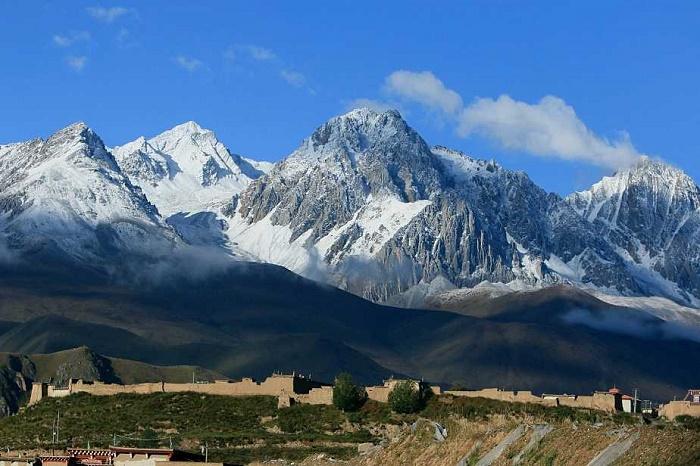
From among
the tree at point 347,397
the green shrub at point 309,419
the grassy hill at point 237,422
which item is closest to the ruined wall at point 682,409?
the grassy hill at point 237,422

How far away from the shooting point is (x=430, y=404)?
154m

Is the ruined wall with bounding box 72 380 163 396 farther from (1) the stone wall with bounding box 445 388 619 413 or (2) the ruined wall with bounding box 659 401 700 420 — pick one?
(2) the ruined wall with bounding box 659 401 700 420

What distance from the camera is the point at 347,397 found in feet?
515

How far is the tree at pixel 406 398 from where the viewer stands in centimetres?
15162

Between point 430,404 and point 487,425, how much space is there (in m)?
96.0

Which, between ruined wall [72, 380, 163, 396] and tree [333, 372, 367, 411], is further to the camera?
ruined wall [72, 380, 163, 396]

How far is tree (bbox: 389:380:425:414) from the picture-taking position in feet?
497

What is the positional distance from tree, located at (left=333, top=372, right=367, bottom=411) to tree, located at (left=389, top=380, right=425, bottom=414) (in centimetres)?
309

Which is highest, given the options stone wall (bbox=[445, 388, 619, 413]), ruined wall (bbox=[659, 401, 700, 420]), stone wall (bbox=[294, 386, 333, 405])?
stone wall (bbox=[294, 386, 333, 405])

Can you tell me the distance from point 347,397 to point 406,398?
21.9 ft

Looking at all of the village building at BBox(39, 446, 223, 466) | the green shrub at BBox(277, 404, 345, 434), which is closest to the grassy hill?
the green shrub at BBox(277, 404, 345, 434)

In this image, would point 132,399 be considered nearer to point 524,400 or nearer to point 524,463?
point 524,400

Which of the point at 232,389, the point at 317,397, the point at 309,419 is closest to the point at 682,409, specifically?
the point at 309,419

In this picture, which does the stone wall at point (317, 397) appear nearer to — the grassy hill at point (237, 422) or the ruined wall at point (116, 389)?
the grassy hill at point (237, 422)
